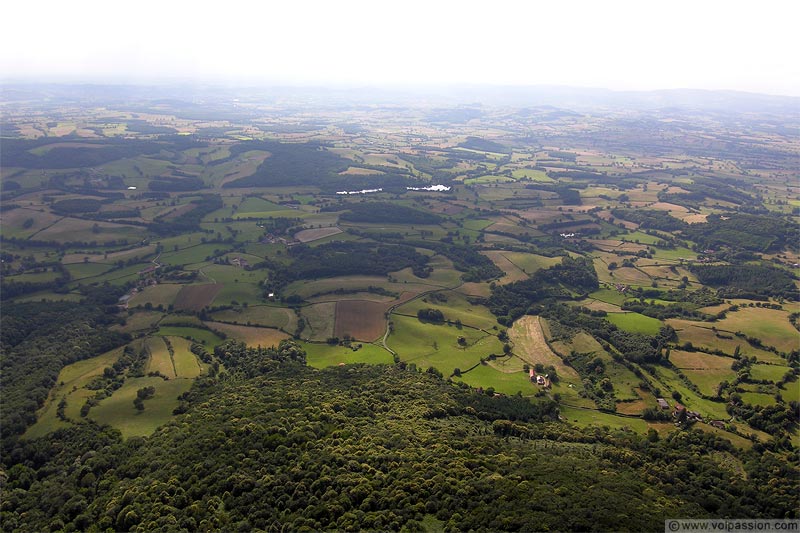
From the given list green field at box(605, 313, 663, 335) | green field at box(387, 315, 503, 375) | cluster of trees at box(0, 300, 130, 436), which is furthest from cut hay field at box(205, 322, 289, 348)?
green field at box(605, 313, 663, 335)

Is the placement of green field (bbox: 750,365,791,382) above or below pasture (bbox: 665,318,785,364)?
below

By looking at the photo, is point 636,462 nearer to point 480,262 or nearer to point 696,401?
point 696,401

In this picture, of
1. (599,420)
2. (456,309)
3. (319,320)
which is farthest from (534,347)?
(319,320)

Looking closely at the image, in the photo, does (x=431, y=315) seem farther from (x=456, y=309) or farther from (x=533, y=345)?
(x=533, y=345)

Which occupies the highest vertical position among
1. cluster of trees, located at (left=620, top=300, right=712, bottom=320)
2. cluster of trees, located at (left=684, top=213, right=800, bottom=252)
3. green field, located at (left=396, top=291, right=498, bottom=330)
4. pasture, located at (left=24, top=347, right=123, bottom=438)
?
cluster of trees, located at (left=684, top=213, right=800, bottom=252)

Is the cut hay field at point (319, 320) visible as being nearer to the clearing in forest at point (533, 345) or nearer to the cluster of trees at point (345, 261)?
the cluster of trees at point (345, 261)

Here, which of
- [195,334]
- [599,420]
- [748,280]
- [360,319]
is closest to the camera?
[599,420]

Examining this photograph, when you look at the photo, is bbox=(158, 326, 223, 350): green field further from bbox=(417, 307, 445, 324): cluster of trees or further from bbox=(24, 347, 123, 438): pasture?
bbox=(417, 307, 445, 324): cluster of trees
